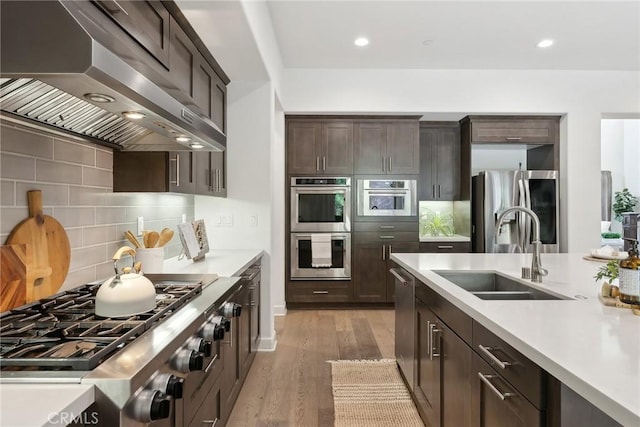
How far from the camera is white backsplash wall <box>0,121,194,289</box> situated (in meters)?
1.35

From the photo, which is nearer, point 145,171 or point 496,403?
point 496,403

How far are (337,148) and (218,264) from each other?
99.7 inches

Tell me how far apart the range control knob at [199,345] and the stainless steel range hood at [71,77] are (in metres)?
0.82

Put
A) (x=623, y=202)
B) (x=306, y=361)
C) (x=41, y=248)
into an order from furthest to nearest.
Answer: (x=623, y=202) < (x=306, y=361) < (x=41, y=248)

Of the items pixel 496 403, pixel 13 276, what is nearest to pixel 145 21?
pixel 13 276

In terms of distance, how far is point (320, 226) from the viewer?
14.9 feet

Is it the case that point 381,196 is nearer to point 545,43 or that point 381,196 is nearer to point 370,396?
point 545,43

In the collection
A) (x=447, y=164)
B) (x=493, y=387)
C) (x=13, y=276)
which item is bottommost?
(x=493, y=387)

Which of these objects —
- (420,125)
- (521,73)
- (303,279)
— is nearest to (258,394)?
(303,279)

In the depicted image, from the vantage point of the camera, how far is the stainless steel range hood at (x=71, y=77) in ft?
2.85

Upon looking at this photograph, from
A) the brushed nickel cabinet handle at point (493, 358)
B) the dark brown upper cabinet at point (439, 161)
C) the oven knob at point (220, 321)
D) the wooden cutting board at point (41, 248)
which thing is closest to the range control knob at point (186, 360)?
the oven knob at point (220, 321)

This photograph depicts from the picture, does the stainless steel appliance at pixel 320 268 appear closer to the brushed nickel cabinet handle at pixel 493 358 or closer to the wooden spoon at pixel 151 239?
the wooden spoon at pixel 151 239

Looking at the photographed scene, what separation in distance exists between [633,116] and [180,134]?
5529 mm

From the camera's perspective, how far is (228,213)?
11.1 ft
